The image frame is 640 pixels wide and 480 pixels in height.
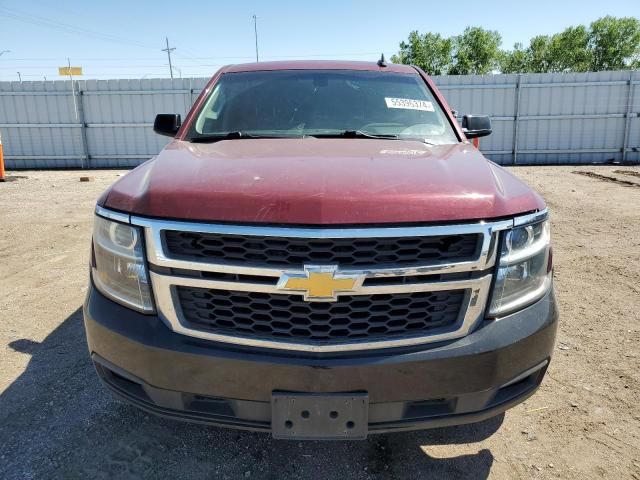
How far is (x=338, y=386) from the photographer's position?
5.60 ft

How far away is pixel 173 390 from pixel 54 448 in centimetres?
98

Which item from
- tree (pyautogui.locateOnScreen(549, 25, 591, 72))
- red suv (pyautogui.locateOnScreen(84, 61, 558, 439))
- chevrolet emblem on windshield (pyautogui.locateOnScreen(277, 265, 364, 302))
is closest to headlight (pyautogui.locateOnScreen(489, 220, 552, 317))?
red suv (pyautogui.locateOnScreen(84, 61, 558, 439))

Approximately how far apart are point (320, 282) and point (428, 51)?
206ft

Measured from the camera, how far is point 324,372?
1.70 meters

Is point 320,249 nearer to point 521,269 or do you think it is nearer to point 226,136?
point 521,269

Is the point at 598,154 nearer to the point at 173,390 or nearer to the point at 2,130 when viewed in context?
the point at 173,390

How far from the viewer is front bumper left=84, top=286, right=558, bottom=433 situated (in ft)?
5.64

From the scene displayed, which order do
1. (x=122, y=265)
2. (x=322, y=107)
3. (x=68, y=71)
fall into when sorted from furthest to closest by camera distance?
(x=68, y=71)
(x=322, y=107)
(x=122, y=265)

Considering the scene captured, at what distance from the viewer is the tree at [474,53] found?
6066cm

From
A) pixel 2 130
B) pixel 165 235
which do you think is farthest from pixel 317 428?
pixel 2 130

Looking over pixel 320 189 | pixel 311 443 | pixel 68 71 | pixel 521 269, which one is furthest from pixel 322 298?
pixel 68 71

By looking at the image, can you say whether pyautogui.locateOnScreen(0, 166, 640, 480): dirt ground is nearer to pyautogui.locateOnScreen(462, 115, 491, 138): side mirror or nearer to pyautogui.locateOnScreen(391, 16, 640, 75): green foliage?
pyautogui.locateOnScreen(462, 115, 491, 138): side mirror

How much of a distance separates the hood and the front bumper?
1.46 ft

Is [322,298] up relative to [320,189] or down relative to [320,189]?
down
